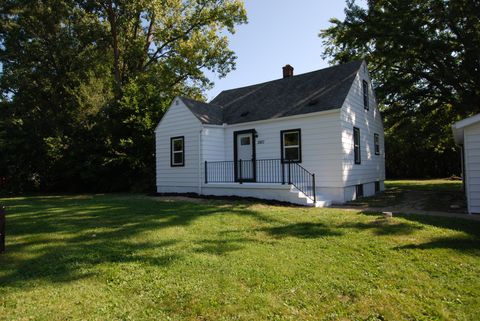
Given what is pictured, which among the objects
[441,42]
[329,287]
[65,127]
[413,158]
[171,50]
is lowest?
[329,287]

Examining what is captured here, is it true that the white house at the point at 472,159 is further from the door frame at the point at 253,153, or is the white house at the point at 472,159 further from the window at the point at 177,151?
the window at the point at 177,151

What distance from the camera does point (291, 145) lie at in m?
12.8

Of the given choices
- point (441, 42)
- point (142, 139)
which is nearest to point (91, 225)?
point (142, 139)

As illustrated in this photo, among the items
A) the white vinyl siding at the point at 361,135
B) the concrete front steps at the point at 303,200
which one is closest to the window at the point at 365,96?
the white vinyl siding at the point at 361,135

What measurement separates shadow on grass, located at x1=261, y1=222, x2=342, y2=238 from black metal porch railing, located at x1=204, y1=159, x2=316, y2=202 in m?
4.82

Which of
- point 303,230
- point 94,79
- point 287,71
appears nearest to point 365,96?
point 287,71

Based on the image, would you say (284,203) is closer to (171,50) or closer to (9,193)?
(9,193)

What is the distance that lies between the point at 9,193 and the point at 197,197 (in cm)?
1263

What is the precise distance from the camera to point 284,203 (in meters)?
10.9

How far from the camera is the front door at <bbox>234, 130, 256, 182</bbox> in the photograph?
13781 mm

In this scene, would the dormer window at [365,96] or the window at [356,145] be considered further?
the dormer window at [365,96]

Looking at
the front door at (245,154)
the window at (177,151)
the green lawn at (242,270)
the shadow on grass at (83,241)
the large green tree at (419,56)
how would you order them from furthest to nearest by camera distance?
the large green tree at (419,56) → the window at (177,151) → the front door at (245,154) → the shadow on grass at (83,241) → the green lawn at (242,270)

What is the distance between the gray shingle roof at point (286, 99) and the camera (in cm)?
1264

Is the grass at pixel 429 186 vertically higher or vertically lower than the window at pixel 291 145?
lower
